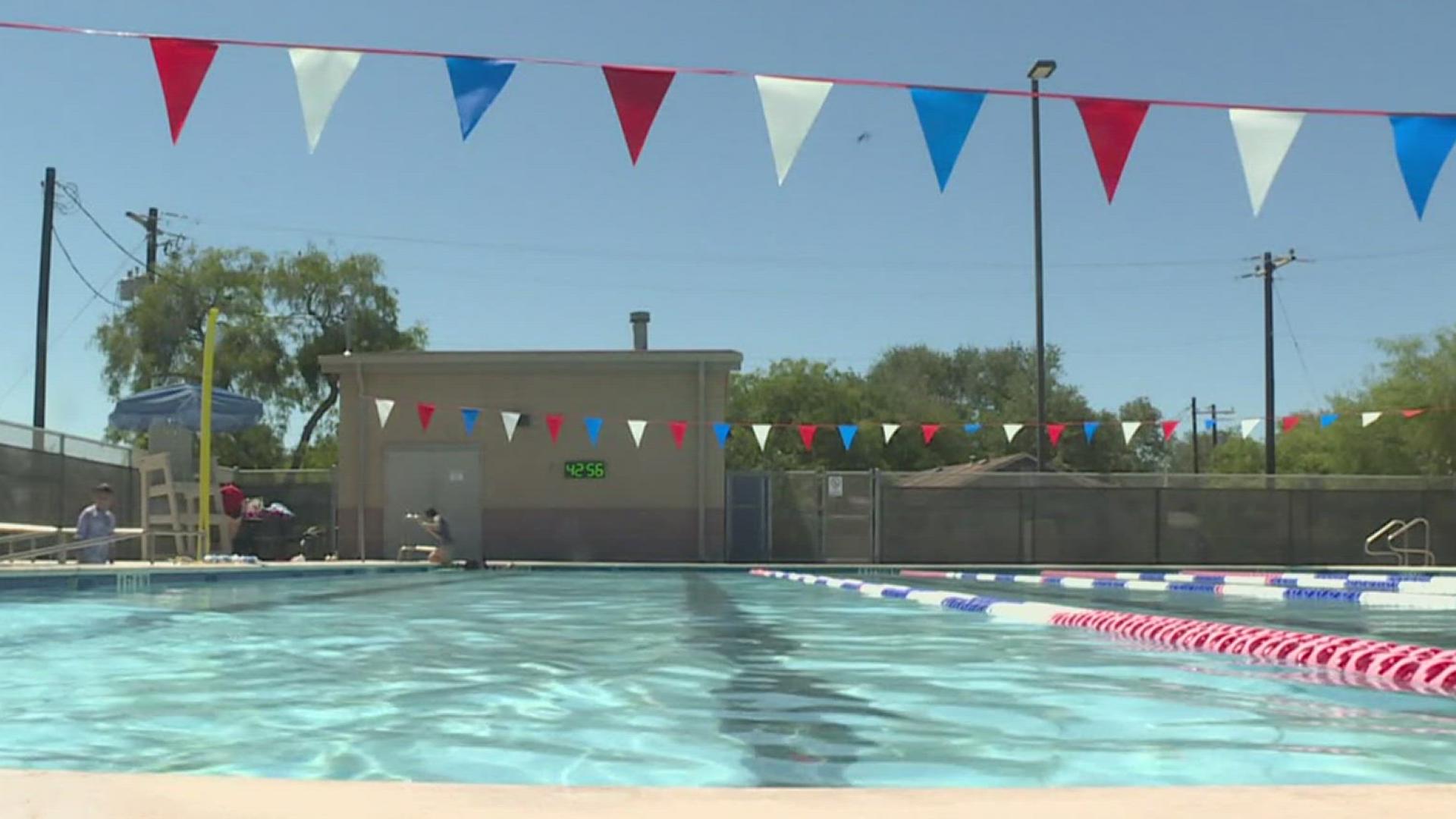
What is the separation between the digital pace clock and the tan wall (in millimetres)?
94

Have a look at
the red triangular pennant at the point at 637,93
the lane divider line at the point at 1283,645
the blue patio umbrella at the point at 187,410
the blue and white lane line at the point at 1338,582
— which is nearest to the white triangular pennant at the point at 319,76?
the red triangular pennant at the point at 637,93

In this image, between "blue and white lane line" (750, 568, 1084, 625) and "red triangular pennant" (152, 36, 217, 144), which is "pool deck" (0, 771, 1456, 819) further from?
"blue and white lane line" (750, 568, 1084, 625)

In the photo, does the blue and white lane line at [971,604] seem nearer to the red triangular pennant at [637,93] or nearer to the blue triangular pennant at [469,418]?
the red triangular pennant at [637,93]

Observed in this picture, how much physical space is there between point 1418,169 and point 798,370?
157ft

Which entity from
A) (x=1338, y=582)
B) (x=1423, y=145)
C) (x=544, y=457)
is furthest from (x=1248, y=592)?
(x=544, y=457)

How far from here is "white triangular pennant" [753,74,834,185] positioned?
26.7ft

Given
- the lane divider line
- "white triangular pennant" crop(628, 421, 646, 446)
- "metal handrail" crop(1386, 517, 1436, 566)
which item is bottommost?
"metal handrail" crop(1386, 517, 1436, 566)

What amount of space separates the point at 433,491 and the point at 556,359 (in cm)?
316

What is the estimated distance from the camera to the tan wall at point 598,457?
74.7 ft

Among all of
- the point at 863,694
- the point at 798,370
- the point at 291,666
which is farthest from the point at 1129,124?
the point at 798,370

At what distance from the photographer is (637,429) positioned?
885 inches

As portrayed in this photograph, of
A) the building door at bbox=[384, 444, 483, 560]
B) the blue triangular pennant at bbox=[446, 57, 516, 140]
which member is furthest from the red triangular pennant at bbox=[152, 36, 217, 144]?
the building door at bbox=[384, 444, 483, 560]

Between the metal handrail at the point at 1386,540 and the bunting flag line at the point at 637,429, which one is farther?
the metal handrail at the point at 1386,540

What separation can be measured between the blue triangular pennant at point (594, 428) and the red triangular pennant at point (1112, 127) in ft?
48.1
